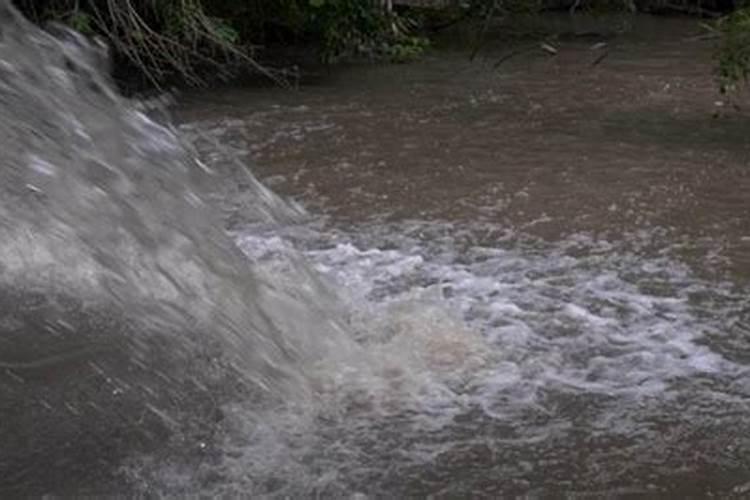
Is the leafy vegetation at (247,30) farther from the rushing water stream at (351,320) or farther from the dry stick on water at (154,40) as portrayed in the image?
the rushing water stream at (351,320)

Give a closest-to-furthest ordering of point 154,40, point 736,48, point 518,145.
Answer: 1. point 736,48
2. point 518,145
3. point 154,40

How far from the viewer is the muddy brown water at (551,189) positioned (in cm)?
383

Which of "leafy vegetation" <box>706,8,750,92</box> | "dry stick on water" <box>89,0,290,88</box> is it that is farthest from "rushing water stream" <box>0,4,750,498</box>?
"dry stick on water" <box>89,0,290,88</box>

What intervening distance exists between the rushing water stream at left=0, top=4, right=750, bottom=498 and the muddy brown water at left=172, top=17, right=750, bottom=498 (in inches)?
0.7

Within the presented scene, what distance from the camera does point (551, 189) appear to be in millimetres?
8062

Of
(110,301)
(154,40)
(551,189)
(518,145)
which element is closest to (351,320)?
→ (110,301)

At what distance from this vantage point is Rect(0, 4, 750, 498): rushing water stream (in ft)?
12.3

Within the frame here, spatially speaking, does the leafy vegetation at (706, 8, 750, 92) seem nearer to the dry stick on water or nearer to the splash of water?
the splash of water

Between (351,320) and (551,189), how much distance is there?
124 inches

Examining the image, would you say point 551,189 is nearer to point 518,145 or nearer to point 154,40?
point 518,145

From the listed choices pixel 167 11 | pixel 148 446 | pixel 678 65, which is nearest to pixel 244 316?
pixel 148 446

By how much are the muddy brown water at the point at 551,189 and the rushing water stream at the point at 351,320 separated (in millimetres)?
18

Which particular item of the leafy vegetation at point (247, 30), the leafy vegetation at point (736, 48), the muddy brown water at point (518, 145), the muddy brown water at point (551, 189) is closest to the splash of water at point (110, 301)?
the muddy brown water at point (551, 189)

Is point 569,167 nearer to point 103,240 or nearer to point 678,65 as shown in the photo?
point 103,240
